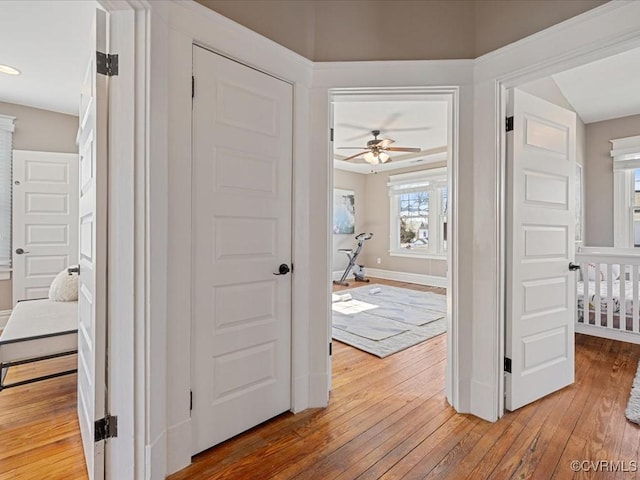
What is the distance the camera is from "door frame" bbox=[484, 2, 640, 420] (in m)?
1.50

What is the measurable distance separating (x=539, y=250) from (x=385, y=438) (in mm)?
1551

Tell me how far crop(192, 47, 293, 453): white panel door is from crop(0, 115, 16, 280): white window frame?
3550 mm

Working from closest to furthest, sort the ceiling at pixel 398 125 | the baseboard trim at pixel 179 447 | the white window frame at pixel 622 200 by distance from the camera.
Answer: the baseboard trim at pixel 179 447
the ceiling at pixel 398 125
the white window frame at pixel 622 200

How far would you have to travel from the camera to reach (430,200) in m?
6.74

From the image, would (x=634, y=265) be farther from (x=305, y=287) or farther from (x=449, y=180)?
(x=305, y=287)

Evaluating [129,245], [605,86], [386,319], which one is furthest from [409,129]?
[129,245]

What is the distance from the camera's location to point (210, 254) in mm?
1613

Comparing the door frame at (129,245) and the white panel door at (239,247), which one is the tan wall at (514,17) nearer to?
the white panel door at (239,247)

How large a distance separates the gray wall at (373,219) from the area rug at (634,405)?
467 centimetres

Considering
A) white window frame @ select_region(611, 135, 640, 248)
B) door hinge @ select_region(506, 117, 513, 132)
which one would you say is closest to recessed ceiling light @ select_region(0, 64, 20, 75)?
door hinge @ select_region(506, 117, 513, 132)

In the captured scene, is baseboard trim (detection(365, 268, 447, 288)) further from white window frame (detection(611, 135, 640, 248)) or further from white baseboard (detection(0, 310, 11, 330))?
white baseboard (detection(0, 310, 11, 330))

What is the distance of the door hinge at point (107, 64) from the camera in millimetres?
1299

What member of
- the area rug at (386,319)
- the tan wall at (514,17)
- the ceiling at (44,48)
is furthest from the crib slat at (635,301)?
the ceiling at (44,48)

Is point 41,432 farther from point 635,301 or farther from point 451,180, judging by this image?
point 635,301
